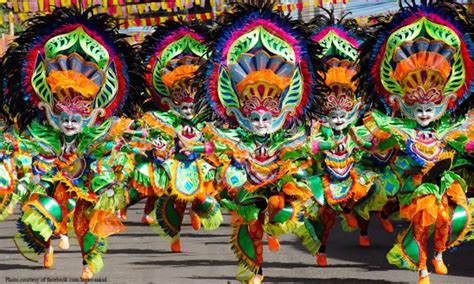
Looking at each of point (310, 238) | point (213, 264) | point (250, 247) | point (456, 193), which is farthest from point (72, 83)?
point (456, 193)

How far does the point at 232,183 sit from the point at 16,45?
2.75 m

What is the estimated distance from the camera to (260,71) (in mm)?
11383

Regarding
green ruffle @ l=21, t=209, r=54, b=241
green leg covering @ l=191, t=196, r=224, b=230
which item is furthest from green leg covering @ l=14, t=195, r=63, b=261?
green leg covering @ l=191, t=196, r=224, b=230

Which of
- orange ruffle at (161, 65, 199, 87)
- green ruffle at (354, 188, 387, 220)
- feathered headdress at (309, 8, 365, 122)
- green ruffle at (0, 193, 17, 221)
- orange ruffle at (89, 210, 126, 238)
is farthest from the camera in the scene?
green ruffle at (0, 193, 17, 221)

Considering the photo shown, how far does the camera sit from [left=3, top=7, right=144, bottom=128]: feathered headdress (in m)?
11.9

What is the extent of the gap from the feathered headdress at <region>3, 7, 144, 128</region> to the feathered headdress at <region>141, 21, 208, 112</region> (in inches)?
93.8

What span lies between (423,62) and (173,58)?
435cm

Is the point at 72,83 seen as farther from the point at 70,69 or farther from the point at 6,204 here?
the point at 6,204

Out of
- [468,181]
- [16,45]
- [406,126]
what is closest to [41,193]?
[16,45]

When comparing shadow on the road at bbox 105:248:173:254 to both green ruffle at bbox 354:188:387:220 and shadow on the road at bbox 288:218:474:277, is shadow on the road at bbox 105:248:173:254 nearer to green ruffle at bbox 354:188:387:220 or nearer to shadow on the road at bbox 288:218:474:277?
shadow on the road at bbox 288:218:474:277

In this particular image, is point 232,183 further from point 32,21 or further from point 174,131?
point 174,131

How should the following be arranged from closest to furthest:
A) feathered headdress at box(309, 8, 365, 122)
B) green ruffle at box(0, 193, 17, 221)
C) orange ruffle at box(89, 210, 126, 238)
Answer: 1. orange ruffle at box(89, 210, 126, 238)
2. feathered headdress at box(309, 8, 365, 122)
3. green ruffle at box(0, 193, 17, 221)

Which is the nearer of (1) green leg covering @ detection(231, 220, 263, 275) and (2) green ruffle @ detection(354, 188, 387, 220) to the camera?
(1) green leg covering @ detection(231, 220, 263, 275)

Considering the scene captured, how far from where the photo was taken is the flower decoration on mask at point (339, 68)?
13531 millimetres
